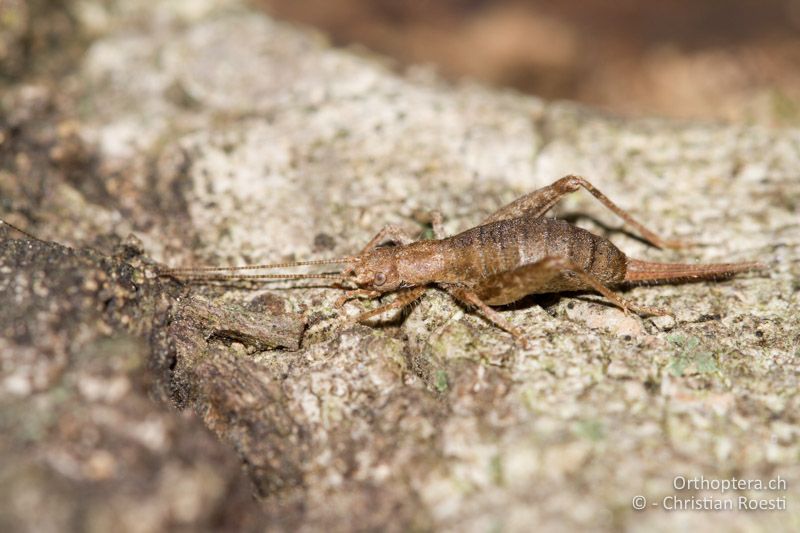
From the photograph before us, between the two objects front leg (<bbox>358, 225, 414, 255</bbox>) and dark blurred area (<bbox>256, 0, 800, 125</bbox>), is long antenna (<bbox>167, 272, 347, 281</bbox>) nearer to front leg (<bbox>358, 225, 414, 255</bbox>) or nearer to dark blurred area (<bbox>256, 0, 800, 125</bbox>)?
front leg (<bbox>358, 225, 414, 255</bbox>)

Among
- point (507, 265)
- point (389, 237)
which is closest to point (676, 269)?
point (507, 265)

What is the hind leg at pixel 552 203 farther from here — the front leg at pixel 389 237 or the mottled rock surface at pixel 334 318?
the front leg at pixel 389 237

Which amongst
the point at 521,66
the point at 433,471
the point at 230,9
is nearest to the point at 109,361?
the point at 433,471

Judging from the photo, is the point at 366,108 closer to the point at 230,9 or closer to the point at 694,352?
the point at 230,9

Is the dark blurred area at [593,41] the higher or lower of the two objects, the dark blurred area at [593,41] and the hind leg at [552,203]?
the higher

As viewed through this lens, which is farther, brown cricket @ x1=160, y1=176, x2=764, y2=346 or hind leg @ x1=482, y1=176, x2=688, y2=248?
hind leg @ x1=482, y1=176, x2=688, y2=248

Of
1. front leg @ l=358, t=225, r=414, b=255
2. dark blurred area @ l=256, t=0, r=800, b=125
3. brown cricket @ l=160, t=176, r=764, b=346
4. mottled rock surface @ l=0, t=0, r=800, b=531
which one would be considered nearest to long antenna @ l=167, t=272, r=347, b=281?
brown cricket @ l=160, t=176, r=764, b=346

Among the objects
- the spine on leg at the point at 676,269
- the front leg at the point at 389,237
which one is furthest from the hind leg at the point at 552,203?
the front leg at the point at 389,237
